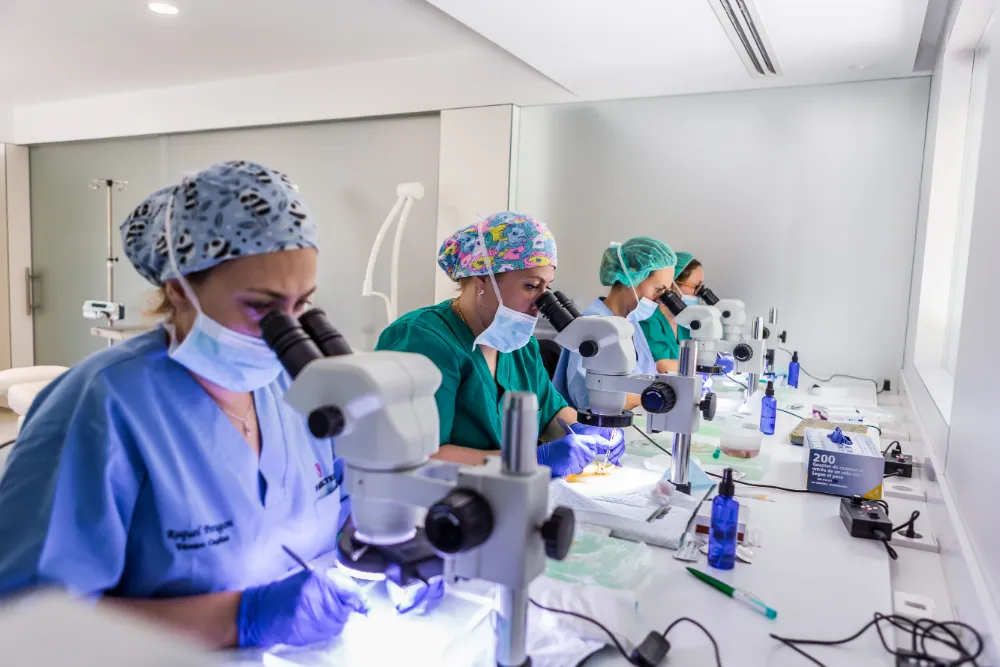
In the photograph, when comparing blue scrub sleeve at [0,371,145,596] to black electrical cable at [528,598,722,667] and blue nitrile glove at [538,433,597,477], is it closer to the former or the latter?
black electrical cable at [528,598,722,667]

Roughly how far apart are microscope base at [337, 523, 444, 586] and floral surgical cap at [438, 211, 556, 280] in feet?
3.46

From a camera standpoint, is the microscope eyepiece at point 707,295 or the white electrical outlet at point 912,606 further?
the microscope eyepiece at point 707,295

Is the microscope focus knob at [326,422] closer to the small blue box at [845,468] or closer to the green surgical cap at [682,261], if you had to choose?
the small blue box at [845,468]

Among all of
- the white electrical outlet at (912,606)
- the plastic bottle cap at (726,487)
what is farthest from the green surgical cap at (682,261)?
the white electrical outlet at (912,606)

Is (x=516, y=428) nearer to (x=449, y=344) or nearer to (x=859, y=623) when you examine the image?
(x=859, y=623)

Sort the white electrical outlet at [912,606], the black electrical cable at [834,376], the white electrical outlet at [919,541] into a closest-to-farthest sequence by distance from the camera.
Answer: the white electrical outlet at [912,606]
the white electrical outlet at [919,541]
the black electrical cable at [834,376]

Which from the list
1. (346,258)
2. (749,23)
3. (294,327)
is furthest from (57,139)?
(294,327)

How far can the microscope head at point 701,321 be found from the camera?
2.53m

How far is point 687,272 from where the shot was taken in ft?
11.6

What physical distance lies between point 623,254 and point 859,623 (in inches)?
67.8

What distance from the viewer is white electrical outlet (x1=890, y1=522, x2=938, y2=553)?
1434 mm

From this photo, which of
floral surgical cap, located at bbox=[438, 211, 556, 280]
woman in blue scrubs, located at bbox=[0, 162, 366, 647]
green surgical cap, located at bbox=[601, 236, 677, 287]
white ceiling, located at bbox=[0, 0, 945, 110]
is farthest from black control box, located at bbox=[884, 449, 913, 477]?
woman in blue scrubs, located at bbox=[0, 162, 366, 647]

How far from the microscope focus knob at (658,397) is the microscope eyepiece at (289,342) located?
85cm

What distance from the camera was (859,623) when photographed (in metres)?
1.09
